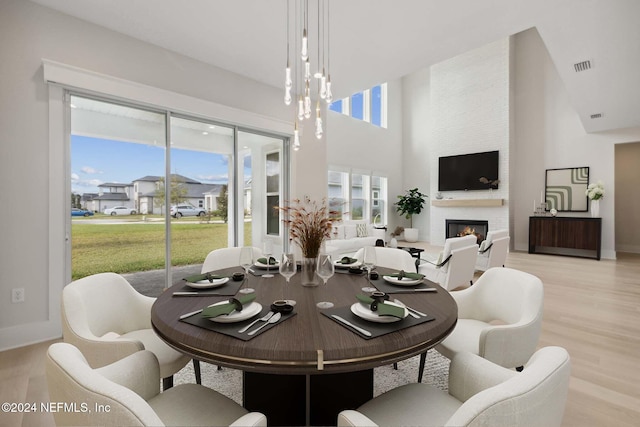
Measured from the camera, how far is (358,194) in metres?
8.95

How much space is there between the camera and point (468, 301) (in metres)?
1.98

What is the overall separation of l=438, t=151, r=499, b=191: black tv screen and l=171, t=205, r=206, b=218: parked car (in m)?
6.93

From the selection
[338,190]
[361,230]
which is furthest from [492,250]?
[338,190]

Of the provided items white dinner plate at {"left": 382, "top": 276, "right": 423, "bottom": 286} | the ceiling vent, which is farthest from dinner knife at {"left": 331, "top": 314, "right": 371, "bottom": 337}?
the ceiling vent

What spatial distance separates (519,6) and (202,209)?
3908 millimetres

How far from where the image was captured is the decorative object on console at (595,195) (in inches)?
249

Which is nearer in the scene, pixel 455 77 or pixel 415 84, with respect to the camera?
pixel 455 77

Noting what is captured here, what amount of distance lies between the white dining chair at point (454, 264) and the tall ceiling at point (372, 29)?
88.2 inches

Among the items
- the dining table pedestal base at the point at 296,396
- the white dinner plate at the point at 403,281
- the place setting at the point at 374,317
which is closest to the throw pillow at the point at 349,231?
the white dinner plate at the point at 403,281

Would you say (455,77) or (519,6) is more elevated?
(455,77)

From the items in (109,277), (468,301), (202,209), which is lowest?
(468,301)

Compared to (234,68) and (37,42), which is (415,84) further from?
(37,42)

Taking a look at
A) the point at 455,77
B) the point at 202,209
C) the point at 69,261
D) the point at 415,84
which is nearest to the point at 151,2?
the point at 202,209

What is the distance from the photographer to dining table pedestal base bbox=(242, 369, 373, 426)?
137 cm
